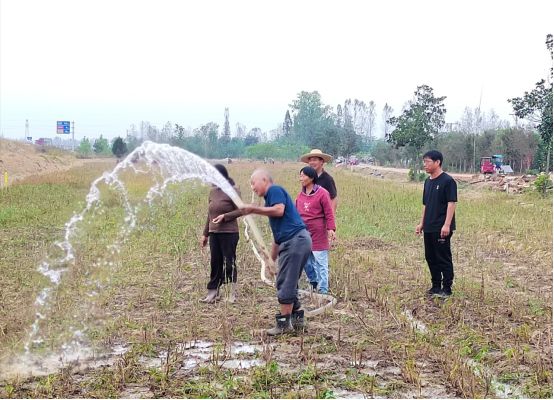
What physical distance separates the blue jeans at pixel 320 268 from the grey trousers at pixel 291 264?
109 centimetres

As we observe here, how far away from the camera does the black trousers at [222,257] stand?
5.76 metres

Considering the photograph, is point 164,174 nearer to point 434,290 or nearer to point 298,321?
point 298,321

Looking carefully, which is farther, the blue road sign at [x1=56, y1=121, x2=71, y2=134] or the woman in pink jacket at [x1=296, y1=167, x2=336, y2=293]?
the blue road sign at [x1=56, y1=121, x2=71, y2=134]

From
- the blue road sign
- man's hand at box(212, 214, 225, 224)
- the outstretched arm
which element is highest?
the blue road sign

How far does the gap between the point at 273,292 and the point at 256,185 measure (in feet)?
6.73

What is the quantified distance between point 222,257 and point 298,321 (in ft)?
4.23

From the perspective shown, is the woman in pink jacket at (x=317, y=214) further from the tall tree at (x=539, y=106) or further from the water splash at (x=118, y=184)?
the tall tree at (x=539, y=106)

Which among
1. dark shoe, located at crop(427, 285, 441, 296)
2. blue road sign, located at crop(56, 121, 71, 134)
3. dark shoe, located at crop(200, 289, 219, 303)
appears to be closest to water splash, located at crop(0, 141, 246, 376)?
dark shoe, located at crop(200, 289, 219, 303)

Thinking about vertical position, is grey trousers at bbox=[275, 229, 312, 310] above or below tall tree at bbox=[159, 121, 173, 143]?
below

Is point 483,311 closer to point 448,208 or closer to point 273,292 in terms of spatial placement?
point 448,208

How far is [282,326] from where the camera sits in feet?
15.7

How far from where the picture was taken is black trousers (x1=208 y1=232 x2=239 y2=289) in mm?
5762

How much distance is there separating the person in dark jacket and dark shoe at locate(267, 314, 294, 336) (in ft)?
3.61

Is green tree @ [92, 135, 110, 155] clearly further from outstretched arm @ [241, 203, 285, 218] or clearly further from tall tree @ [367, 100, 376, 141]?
tall tree @ [367, 100, 376, 141]
